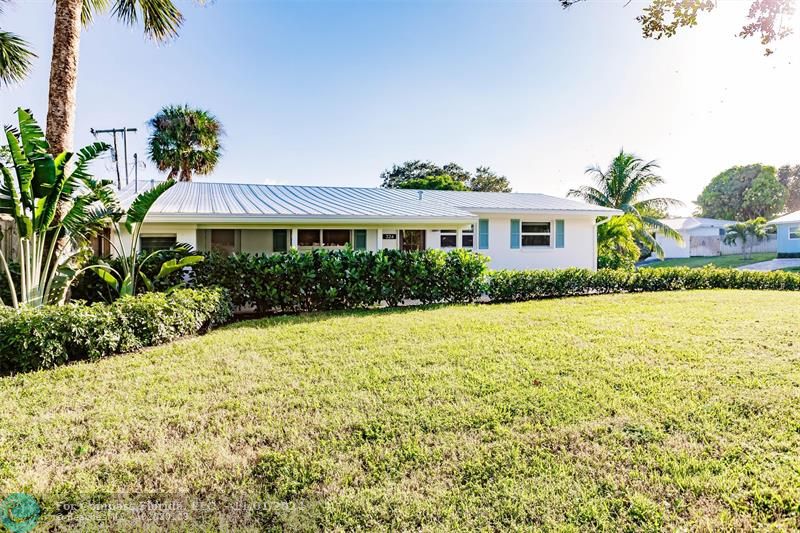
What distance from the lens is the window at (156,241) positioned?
11148 millimetres

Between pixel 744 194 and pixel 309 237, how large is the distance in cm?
5364

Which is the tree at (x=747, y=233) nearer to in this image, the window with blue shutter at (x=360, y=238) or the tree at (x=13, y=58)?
the window with blue shutter at (x=360, y=238)

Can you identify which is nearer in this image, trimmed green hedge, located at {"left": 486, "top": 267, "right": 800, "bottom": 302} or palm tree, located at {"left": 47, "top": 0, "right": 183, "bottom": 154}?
palm tree, located at {"left": 47, "top": 0, "right": 183, "bottom": 154}

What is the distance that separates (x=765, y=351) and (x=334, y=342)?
6827 mm

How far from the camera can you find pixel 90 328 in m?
5.94

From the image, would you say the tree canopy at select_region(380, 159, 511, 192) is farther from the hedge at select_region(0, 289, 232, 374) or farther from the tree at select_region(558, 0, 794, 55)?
the tree at select_region(558, 0, 794, 55)

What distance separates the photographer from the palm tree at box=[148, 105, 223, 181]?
779 inches

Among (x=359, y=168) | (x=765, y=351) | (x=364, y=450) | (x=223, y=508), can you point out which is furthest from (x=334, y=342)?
(x=359, y=168)

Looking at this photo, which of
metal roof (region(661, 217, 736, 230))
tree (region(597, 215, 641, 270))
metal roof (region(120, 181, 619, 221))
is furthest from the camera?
metal roof (region(661, 217, 736, 230))

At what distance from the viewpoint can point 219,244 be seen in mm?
13711

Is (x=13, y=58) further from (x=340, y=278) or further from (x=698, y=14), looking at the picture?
(x=698, y=14)

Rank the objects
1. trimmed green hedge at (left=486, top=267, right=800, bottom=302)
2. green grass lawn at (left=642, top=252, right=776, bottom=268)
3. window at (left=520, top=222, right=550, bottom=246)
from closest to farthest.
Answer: trimmed green hedge at (left=486, top=267, right=800, bottom=302) < window at (left=520, top=222, right=550, bottom=246) < green grass lawn at (left=642, top=252, right=776, bottom=268)

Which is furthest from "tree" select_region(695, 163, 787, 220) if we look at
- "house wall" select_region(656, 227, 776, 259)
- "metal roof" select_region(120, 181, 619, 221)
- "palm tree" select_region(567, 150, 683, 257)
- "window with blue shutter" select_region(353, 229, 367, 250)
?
"window with blue shutter" select_region(353, 229, 367, 250)

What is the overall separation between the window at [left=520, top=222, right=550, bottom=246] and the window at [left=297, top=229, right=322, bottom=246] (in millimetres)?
8513
